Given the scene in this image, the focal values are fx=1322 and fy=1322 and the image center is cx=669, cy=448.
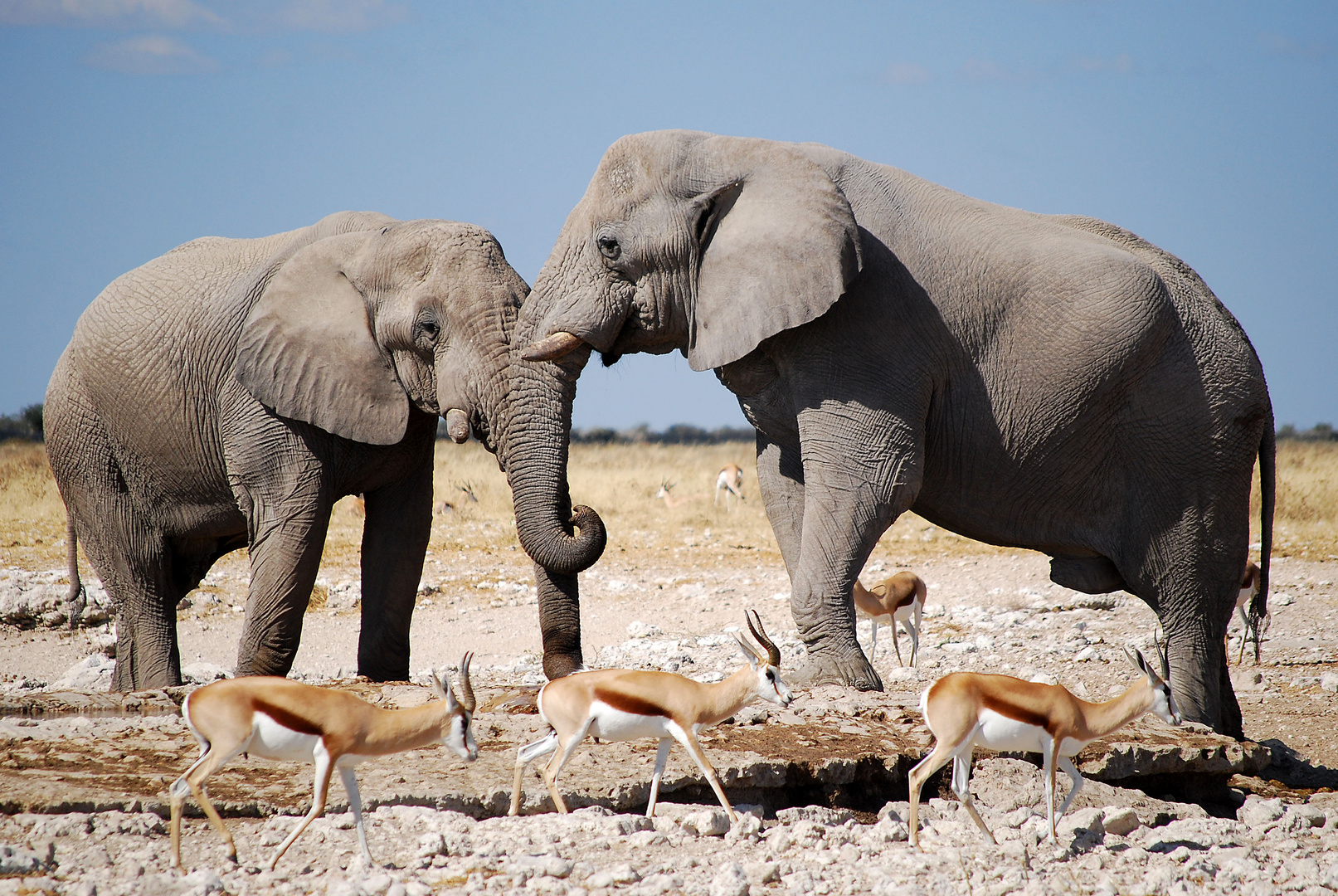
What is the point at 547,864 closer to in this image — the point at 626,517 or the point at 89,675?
the point at 89,675

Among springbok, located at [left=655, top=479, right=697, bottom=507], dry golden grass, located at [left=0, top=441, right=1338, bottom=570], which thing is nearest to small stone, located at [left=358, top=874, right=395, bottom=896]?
dry golden grass, located at [left=0, top=441, right=1338, bottom=570]

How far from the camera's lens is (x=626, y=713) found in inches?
195

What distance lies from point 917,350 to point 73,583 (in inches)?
270

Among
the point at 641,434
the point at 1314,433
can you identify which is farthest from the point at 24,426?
the point at 1314,433

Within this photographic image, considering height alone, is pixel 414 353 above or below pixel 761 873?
above

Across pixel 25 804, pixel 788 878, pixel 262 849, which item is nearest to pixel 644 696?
pixel 788 878

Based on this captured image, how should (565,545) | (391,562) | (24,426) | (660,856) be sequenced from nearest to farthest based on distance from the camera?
(660,856), (565,545), (391,562), (24,426)

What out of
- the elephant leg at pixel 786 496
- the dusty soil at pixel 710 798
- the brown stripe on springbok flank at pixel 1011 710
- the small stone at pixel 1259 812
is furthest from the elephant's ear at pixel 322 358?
the small stone at pixel 1259 812

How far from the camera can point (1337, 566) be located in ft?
44.9

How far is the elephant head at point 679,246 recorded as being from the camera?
6785 mm

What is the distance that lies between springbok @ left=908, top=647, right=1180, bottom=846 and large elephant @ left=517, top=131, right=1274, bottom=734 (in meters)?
1.80

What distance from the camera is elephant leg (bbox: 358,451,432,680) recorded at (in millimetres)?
8305

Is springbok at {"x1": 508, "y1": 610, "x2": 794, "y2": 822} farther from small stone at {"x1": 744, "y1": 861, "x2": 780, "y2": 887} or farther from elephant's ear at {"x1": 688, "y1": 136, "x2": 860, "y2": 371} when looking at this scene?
elephant's ear at {"x1": 688, "y1": 136, "x2": 860, "y2": 371}

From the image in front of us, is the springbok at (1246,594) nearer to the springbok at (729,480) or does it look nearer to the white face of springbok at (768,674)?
the white face of springbok at (768,674)
